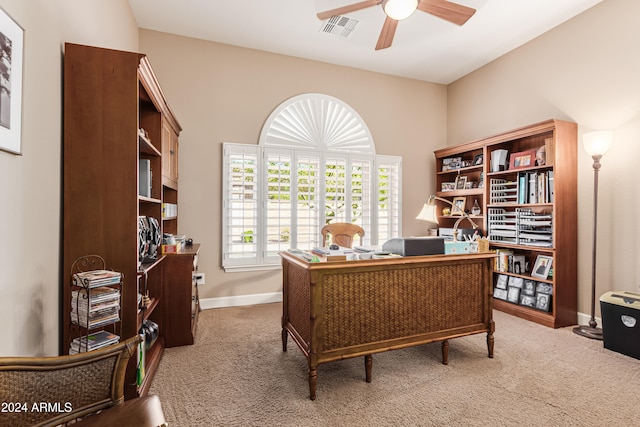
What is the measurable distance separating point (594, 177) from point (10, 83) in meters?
4.27

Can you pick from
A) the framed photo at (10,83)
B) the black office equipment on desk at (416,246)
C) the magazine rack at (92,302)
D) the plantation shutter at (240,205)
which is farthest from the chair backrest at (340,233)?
the framed photo at (10,83)

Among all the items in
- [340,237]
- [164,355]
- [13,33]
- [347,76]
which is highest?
[347,76]

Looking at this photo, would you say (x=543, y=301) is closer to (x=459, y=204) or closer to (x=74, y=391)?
(x=459, y=204)

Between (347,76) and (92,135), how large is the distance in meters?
3.51

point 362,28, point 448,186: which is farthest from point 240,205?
point 448,186

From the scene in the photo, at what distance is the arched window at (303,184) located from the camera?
12.7 ft

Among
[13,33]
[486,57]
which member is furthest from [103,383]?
[486,57]

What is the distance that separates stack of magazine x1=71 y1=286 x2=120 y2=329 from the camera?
1560mm

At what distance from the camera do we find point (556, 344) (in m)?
2.76

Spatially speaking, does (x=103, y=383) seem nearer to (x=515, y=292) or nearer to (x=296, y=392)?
(x=296, y=392)

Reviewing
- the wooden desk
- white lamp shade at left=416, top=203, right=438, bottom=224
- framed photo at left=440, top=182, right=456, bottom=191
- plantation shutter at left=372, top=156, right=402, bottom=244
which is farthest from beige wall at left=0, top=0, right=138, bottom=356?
framed photo at left=440, top=182, right=456, bottom=191

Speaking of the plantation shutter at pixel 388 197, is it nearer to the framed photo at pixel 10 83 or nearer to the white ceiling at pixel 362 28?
the white ceiling at pixel 362 28

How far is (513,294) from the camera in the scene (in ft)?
11.9

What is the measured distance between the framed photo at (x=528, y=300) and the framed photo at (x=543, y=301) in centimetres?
5
